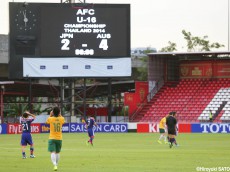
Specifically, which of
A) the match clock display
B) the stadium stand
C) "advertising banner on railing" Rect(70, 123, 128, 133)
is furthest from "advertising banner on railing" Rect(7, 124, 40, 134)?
the stadium stand

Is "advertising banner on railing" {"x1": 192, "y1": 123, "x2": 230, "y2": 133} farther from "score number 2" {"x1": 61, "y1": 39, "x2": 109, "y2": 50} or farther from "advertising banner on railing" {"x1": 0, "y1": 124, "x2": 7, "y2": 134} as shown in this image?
"advertising banner on railing" {"x1": 0, "y1": 124, "x2": 7, "y2": 134}

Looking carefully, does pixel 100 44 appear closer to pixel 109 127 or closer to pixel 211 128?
pixel 109 127

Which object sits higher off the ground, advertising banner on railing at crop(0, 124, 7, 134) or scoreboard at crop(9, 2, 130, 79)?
scoreboard at crop(9, 2, 130, 79)

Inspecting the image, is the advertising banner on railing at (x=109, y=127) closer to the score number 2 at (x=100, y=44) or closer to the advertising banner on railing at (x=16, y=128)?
the advertising banner on railing at (x=16, y=128)

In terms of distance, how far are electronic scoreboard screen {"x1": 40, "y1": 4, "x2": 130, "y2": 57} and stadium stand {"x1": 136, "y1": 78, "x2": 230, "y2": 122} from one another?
11.4 metres

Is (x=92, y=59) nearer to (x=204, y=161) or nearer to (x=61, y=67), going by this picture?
(x=61, y=67)

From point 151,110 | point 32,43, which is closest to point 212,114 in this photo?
point 151,110

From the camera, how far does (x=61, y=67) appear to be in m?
58.8

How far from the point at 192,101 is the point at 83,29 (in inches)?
611

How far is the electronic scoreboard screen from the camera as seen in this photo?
57619 mm

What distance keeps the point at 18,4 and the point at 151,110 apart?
1784 cm

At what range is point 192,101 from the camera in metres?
68.2

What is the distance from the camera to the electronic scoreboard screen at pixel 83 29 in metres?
57.6

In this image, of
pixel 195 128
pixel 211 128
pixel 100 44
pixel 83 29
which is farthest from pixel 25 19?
pixel 211 128
